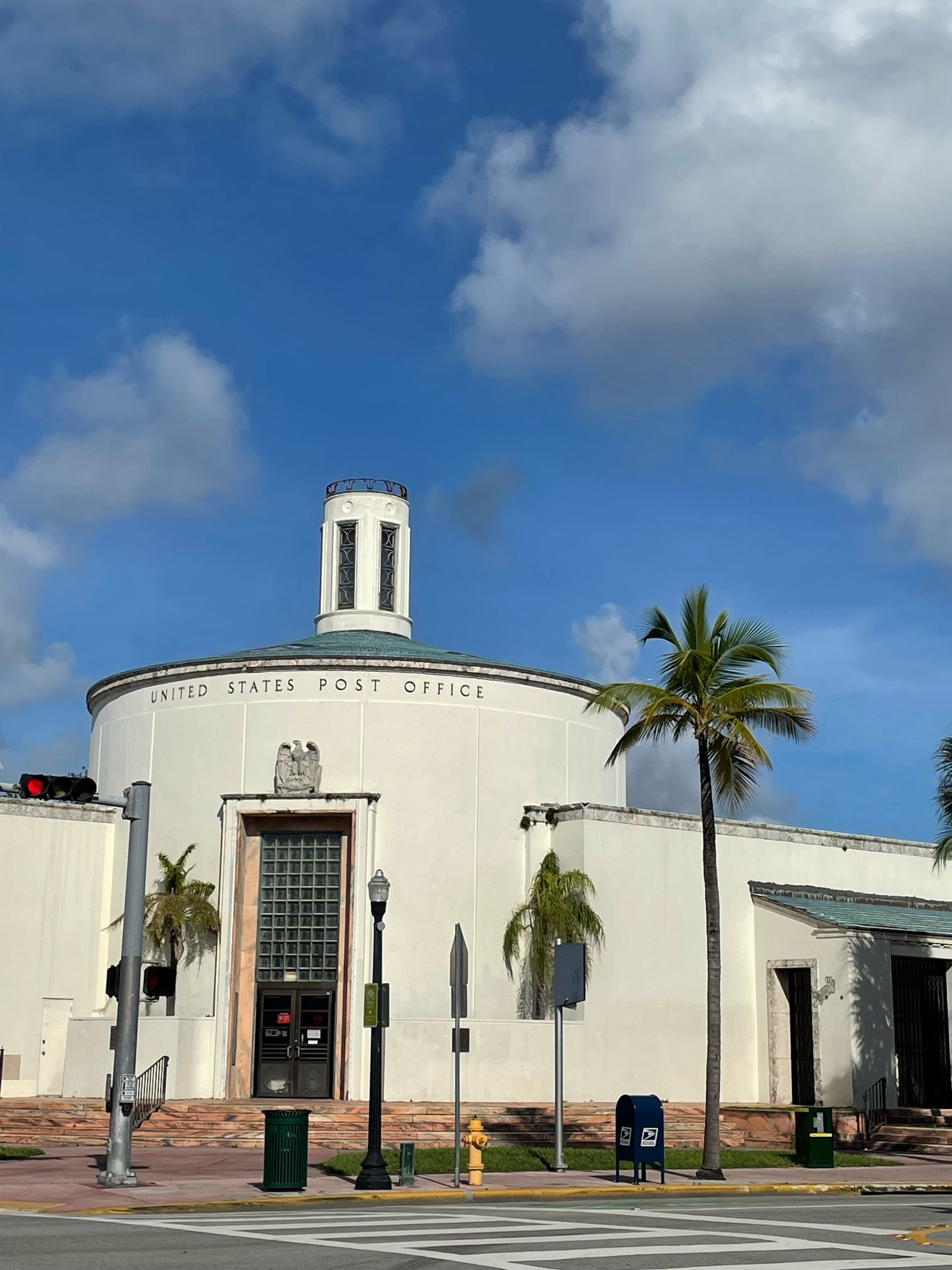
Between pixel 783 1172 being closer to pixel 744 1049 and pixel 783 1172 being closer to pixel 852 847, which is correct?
pixel 744 1049

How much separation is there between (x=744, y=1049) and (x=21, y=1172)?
69.0ft

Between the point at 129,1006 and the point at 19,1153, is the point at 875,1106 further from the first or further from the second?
the point at 129,1006

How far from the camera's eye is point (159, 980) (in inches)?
871

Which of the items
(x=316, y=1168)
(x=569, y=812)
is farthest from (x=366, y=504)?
(x=316, y=1168)

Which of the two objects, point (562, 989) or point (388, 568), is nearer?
point (562, 989)

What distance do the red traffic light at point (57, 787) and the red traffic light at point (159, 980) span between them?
2593mm

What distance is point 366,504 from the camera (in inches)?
1725

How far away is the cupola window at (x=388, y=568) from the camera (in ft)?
146

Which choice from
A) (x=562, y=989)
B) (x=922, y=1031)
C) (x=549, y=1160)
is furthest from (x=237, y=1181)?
(x=922, y=1031)

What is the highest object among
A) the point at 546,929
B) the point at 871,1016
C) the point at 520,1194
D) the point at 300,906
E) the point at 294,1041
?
the point at 300,906

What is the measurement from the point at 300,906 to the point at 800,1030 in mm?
13031

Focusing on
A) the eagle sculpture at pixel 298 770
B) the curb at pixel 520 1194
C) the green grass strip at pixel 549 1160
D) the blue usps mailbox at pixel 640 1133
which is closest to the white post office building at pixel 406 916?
the eagle sculpture at pixel 298 770

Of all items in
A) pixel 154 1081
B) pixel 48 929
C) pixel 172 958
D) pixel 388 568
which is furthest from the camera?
pixel 388 568

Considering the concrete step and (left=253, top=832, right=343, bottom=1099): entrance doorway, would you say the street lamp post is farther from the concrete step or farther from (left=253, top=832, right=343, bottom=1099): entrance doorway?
(left=253, top=832, right=343, bottom=1099): entrance doorway
